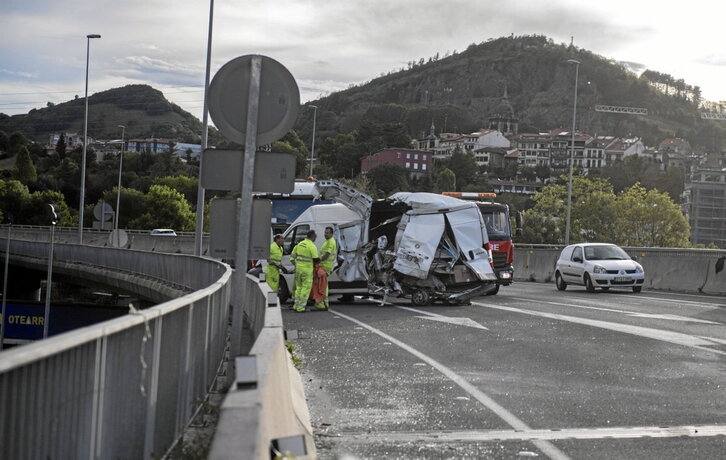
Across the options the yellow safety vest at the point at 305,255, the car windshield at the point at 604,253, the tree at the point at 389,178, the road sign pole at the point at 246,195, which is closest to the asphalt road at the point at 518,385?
the road sign pole at the point at 246,195

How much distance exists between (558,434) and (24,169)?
157796 mm

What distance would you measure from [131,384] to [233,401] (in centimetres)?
154

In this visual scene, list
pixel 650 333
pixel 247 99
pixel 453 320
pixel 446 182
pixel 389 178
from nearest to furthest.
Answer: pixel 247 99, pixel 650 333, pixel 453 320, pixel 389 178, pixel 446 182

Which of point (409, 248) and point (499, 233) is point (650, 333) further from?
point (499, 233)

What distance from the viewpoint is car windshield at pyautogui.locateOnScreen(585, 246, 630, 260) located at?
2903cm

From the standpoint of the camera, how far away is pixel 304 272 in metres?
20.0

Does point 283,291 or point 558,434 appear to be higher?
point 558,434

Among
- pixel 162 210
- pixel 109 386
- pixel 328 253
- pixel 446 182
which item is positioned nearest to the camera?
pixel 109 386

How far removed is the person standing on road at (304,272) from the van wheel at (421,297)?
2.59m

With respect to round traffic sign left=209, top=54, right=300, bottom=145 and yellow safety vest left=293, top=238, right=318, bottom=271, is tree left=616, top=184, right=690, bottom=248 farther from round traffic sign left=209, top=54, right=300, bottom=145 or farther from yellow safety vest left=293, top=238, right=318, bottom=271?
round traffic sign left=209, top=54, right=300, bottom=145

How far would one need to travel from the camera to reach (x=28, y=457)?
3643 millimetres

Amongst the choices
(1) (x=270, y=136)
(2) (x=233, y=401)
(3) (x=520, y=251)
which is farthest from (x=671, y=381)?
(3) (x=520, y=251)

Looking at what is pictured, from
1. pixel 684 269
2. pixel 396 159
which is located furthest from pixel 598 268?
pixel 396 159

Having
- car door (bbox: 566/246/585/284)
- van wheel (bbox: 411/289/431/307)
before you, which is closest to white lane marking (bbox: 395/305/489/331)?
van wheel (bbox: 411/289/431/307)
